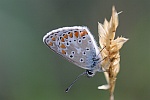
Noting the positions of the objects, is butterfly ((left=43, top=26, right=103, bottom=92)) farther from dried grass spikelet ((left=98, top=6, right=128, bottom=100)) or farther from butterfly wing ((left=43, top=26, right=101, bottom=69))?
dried grass spikelet ((left=98, top=6, right=128, bottom=100))

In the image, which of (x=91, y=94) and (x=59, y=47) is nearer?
(x=59, y=47)

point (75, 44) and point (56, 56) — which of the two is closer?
point (75, 44)

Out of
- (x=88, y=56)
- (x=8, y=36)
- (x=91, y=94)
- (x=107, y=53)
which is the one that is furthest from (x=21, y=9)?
(x=107, y=53)

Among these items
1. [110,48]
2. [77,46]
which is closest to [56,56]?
[77,46]

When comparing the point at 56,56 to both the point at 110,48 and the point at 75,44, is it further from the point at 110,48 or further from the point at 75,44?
the point at 110,48

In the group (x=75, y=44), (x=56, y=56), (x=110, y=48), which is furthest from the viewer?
(x=56, y=56)

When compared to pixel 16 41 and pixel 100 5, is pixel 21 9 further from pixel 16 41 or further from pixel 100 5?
pixel 100 5
